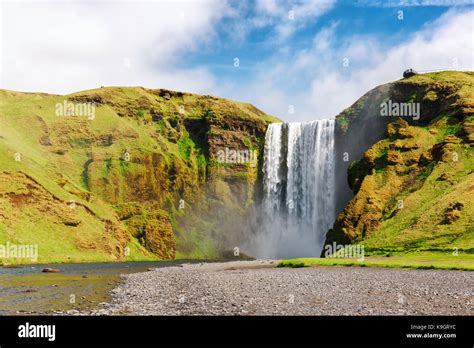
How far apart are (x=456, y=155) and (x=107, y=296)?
80278mm

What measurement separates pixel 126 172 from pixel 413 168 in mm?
90434

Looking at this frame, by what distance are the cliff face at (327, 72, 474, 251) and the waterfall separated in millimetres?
4468

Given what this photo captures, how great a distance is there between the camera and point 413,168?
98.5 metres

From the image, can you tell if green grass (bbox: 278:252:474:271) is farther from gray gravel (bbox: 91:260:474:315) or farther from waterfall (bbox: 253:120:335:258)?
waterfall (bbox: 253:120:335:258)

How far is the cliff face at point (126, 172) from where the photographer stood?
328ft

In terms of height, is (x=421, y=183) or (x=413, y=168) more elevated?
(x=413, y=168)

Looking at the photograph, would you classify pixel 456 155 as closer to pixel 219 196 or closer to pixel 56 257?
pixel 56 257

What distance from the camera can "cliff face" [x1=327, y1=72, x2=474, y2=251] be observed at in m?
77.0

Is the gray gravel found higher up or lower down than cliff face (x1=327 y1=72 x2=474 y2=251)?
lower down

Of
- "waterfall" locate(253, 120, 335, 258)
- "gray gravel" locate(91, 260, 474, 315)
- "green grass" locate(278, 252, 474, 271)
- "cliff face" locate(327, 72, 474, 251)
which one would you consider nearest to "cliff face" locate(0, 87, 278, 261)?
"waterfall" locate(253, 120, 335, 258)

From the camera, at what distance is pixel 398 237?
258ft

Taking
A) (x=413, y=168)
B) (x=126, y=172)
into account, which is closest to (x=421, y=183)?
(x=413, y=168)

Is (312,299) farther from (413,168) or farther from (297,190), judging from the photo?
(297,190)
